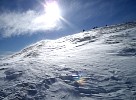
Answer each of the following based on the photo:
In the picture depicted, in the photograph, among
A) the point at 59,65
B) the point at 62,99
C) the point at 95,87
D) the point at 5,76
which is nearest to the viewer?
the point at 62,99

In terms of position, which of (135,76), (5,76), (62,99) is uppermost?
(5,76)

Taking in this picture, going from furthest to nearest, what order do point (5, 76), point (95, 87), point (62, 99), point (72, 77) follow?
point (5, 76)
point (72, 77)
point (95, 87)
point (62, 99)

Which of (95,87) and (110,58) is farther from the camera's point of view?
(110,58)

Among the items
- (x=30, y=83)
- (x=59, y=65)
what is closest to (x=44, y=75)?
(x=30, y=83)

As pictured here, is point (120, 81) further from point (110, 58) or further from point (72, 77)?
point (110, 58)

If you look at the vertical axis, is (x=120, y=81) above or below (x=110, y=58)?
below

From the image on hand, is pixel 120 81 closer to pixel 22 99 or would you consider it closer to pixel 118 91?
pixel 118 91

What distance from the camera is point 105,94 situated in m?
9.80

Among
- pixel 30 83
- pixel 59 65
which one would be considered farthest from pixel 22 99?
pixel 59 65

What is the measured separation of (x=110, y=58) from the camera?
15781mm

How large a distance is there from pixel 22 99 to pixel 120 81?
18.2 feet

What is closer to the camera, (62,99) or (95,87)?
(62,99)

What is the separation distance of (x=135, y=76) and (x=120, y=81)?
942 mm

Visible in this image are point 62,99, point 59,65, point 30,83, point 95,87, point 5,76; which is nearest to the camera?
point 62,99
